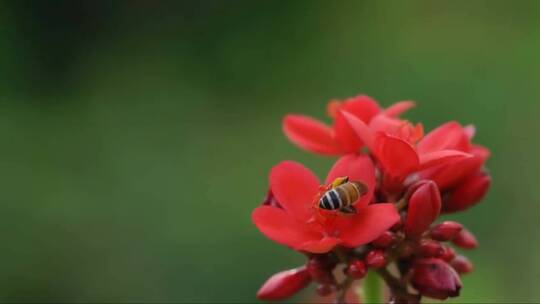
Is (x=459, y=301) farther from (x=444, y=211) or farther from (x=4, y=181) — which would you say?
(x=4, y=181)

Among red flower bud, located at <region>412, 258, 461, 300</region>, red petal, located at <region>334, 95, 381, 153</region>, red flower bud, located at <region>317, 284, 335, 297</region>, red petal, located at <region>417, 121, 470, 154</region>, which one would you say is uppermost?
red petal, located at <region>334, 95, 381, 153</region>

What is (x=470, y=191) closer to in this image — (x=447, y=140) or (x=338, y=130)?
A: (x=447, y=140)

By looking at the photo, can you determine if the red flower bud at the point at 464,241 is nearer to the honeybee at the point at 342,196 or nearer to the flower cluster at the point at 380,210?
the flower cluster at the point at 380,210

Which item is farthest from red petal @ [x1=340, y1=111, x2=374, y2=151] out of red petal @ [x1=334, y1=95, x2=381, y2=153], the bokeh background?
the bokeh background

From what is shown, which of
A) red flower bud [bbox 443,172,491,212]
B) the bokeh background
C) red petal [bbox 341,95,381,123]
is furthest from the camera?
the bokeh background

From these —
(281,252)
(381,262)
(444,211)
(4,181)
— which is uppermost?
(4,181)

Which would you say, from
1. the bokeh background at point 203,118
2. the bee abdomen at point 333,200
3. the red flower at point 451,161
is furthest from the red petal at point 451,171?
the bokeh background at point 203,118

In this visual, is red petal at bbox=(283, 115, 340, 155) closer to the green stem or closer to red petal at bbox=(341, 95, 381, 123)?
red petal at bbox=(341, 95, 381, 123)

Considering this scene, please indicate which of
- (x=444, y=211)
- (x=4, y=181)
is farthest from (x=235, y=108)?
(x=444, y=211)
